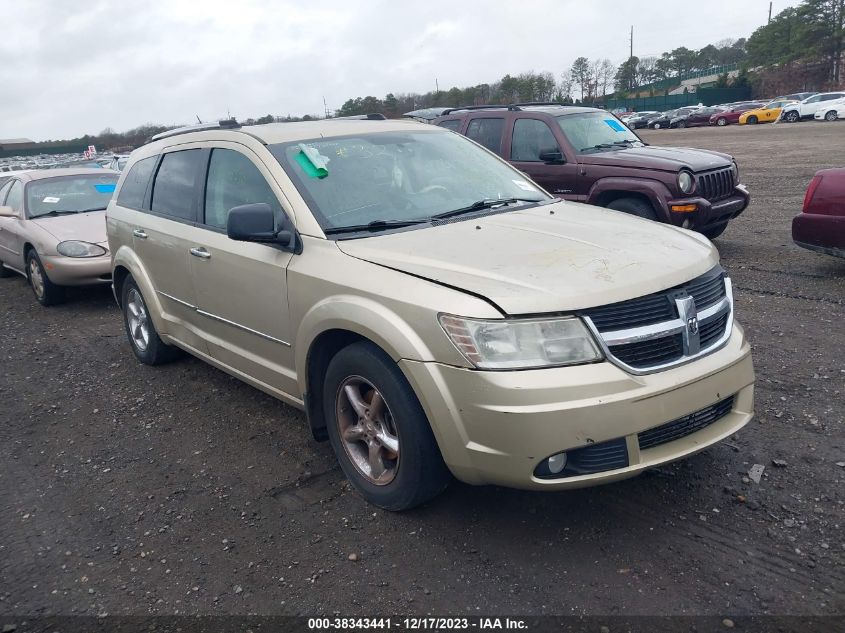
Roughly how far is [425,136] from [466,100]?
6451 centimetres

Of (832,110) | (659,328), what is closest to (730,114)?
(832,110)

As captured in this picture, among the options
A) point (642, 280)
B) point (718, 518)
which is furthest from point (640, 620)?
point (642, 280)

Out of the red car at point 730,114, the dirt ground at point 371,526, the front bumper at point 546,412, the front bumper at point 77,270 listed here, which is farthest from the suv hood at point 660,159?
the red car at point 730,114

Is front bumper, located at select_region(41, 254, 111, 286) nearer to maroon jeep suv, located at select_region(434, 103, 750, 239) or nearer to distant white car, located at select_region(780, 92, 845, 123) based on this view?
maroon jeep suv, located at select_region(434, 103, 750, 239)

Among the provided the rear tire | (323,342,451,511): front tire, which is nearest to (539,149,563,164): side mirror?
the rear tire

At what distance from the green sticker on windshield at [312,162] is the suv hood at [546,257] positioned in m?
0.62

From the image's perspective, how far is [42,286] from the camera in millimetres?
8727

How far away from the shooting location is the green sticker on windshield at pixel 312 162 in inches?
159

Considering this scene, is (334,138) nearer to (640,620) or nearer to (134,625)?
(134,625)

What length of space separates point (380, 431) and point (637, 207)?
5841 mm

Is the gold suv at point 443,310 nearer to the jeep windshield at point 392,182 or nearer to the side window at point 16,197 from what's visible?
the jeep windshield at point 392,182

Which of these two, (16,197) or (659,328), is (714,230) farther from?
(16,197)

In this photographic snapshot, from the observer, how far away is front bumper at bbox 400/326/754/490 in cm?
281

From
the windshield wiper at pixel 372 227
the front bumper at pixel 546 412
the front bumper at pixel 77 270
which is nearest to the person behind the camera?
the front bumper at pixel 546 412
